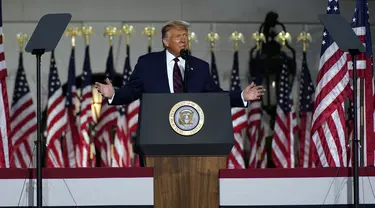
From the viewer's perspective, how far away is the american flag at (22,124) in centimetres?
1352

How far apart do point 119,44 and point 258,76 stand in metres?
2.18

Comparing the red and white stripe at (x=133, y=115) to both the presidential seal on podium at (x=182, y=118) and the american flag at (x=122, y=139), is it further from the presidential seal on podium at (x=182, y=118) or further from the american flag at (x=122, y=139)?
the presidential seal on podium at (x=182, y=118)

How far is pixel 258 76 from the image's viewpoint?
46.8 feet

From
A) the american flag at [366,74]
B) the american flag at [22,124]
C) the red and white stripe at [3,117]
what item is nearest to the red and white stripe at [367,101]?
the american flag at [366,74]

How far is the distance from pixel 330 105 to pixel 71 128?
5.34m

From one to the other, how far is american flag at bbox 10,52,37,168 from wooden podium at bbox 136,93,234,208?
760 centimetres

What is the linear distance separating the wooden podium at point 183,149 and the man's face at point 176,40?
76 centimetres

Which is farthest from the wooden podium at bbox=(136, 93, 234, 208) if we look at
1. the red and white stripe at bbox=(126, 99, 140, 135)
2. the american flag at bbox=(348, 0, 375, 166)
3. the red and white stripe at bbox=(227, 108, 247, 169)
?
the red and white stripe at bbox=(227, 108, 247, 169)

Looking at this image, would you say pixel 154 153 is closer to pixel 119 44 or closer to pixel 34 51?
pixel 34 51

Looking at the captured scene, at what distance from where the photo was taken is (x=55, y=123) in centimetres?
1327

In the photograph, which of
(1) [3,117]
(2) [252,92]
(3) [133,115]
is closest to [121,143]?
(3) [133,115]

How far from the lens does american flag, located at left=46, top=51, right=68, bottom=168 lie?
43.5 ft

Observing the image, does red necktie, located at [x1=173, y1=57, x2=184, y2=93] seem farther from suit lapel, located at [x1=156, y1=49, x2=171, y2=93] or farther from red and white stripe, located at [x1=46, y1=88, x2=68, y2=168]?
red and white stripe, located at [x1=46, y1=88, x2=68, y2=168]

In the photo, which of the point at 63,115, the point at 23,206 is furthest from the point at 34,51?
the point at 63,115
